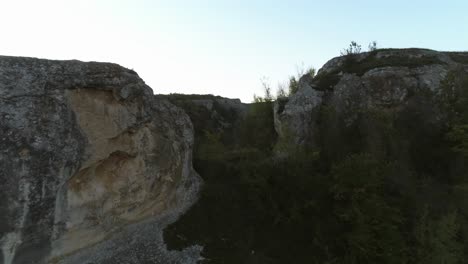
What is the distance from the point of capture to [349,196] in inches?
520

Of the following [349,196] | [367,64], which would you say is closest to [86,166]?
[349,196]

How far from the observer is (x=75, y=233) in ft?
37.5

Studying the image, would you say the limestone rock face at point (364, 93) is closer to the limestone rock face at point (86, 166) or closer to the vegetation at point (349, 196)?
the vegetation at point (349, 196)

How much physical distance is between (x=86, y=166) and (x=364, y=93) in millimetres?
13664

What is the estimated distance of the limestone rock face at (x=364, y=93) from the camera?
1802 cm

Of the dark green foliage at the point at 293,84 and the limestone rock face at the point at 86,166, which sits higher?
the dark green foliage at the point at 293,84

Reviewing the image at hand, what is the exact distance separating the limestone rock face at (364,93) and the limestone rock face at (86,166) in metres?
6.00

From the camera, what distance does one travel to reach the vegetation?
12164 mm

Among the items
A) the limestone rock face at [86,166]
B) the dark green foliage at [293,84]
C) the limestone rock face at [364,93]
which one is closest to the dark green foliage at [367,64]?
the limestone rock face at [364,93]

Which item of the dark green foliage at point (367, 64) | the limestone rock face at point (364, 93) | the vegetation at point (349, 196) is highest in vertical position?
the dark green foliage at point (367, 64)

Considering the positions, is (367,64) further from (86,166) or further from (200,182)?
(86,166)

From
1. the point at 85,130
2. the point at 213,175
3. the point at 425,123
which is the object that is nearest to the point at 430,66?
the point at 425,123

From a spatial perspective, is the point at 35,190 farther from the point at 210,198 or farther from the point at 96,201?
the point at 210,198

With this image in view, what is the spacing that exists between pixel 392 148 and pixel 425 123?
2.70 m
